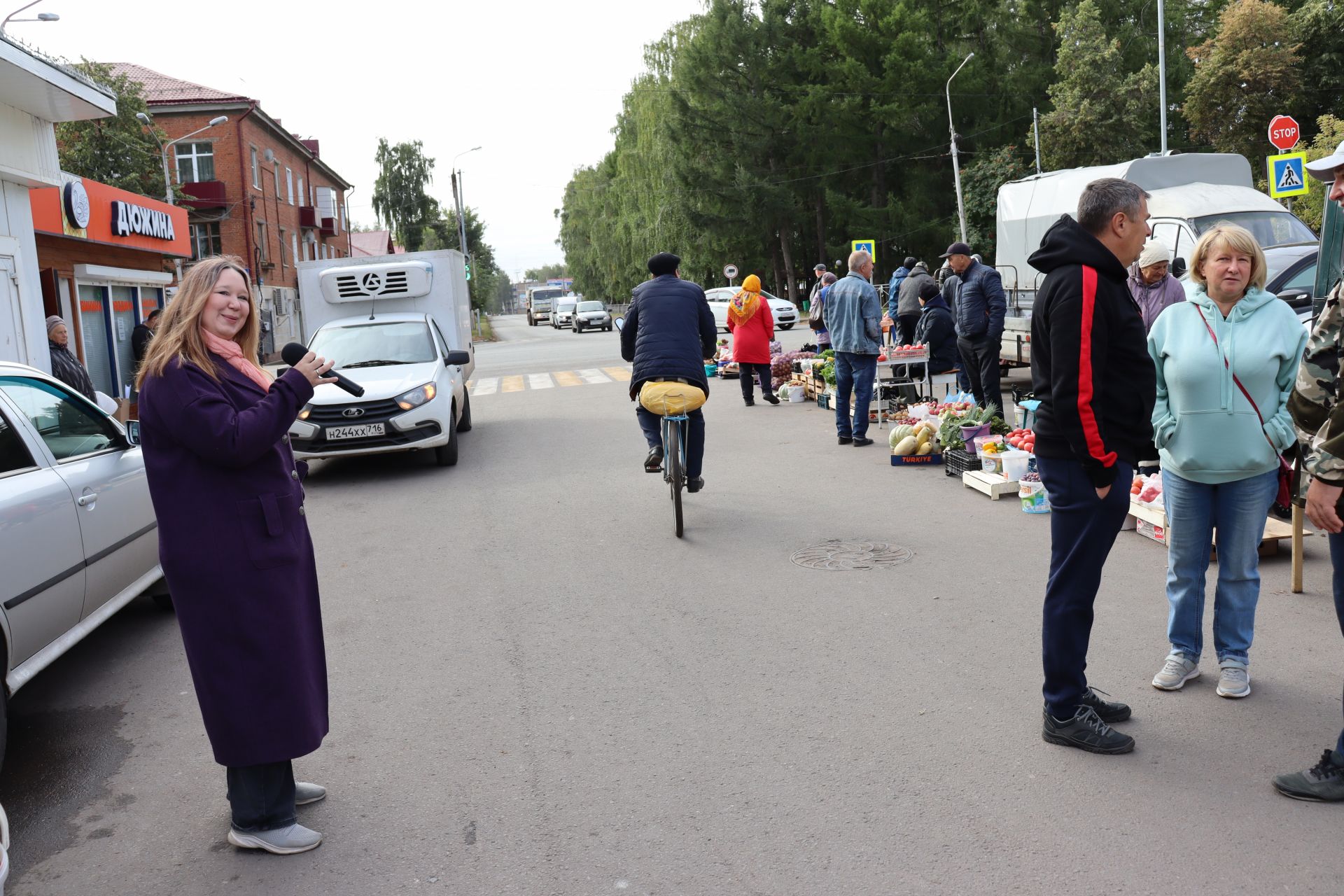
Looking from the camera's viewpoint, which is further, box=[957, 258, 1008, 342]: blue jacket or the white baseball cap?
box=[957, 258, 1008, 342]: blue jacket

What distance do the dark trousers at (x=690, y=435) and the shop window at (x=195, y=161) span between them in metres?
43.1

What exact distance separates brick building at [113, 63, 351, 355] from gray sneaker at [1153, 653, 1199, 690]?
41136 mm

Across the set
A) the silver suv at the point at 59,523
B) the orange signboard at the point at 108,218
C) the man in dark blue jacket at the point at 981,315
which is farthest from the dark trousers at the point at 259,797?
the orange signboard at the point at 108,218

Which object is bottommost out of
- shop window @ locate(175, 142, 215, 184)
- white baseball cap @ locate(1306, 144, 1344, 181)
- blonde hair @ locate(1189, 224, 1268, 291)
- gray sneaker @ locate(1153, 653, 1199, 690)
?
gray sneaker @ locate(1153, 653, 1199, 690)

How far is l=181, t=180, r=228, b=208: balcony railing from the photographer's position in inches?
1780

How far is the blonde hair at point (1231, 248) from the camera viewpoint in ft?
14.6

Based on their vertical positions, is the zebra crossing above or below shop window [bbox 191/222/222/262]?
below

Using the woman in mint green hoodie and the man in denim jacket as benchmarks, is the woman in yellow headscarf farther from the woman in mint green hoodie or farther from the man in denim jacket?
the woman in mint green hoodie

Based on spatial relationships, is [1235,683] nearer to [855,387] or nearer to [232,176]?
[855,387]

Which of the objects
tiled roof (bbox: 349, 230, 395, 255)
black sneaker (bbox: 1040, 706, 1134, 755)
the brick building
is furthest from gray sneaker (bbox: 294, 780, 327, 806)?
tiled roof (bbox: 349, 230, 395, 255)

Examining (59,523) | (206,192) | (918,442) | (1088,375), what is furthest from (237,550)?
(206,192)

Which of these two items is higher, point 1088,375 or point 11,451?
point 1088,375

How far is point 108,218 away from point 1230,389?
70.7 feet

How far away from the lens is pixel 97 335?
70.0 feet
